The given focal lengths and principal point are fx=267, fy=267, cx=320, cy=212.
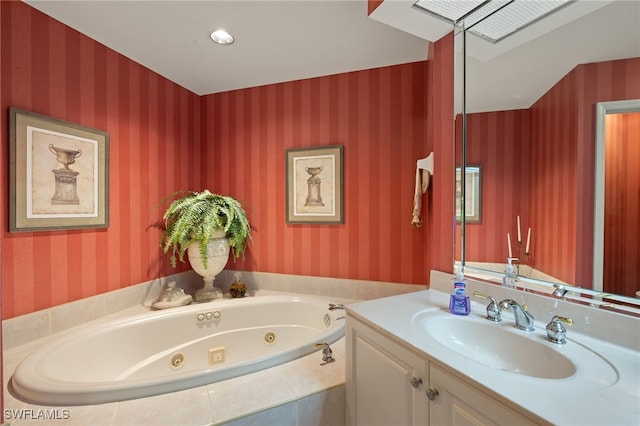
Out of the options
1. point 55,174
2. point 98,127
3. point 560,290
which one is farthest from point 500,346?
point 98,127

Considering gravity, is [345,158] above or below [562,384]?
above

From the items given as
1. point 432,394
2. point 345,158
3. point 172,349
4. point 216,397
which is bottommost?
point 172,349

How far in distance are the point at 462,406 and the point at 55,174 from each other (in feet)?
7.32

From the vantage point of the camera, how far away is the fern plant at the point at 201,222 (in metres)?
2.02

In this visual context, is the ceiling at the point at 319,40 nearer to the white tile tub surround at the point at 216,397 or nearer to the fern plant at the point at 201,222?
the fern plant at the point at 201,222

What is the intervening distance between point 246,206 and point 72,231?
3.95 feet

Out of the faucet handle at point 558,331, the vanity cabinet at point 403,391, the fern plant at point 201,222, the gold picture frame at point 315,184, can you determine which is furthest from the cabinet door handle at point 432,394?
the fern plant at point 201,222

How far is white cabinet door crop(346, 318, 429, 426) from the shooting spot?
829 millimetres

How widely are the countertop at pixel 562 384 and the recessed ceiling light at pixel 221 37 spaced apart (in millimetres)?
1929

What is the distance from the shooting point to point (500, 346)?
97 centimetres

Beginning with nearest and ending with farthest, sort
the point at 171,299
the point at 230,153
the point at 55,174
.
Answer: the point at 55,174 → the point at 171,299 → the point at 230,153

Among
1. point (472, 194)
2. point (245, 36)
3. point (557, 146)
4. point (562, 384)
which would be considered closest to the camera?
point (562, 384)

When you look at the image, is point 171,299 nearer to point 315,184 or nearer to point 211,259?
point 211,259

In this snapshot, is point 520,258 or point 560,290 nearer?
point 560,290
